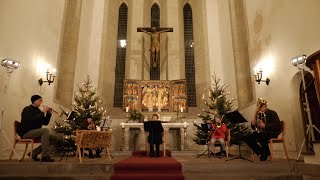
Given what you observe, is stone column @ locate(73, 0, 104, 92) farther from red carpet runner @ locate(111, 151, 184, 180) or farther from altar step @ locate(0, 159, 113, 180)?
red carpet runner @ locate(111, 151, 184, 180)

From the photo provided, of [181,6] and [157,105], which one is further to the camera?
[181,6]

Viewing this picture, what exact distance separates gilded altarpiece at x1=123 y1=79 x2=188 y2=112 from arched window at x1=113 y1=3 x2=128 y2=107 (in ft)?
7.87

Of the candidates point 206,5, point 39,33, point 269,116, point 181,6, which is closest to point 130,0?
point 181,6

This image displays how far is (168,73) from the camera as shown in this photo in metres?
13.7

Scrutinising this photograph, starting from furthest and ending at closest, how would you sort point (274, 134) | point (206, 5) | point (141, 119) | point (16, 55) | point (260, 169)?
point (206, 5) < point (141, 119) < point (16, 55) < point (274, 134) < point (260, 169)

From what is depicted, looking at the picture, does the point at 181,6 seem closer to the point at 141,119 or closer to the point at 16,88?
the point at 141,119

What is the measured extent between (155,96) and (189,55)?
4239mm

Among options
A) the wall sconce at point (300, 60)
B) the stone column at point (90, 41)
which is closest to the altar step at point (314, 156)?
the wall sconce at point (300, 60)

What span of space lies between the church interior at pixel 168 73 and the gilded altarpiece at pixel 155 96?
1.9 inches

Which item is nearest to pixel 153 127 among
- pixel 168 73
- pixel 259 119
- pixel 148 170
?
pixel 148 170

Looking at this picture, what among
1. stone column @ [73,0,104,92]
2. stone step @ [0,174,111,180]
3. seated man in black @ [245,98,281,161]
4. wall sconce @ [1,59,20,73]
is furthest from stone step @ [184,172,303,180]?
stone column @ [73,0,104,92]

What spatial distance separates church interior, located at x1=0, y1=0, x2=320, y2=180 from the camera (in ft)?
17.9

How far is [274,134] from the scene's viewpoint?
19.5 feet

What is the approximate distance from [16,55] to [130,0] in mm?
9947
